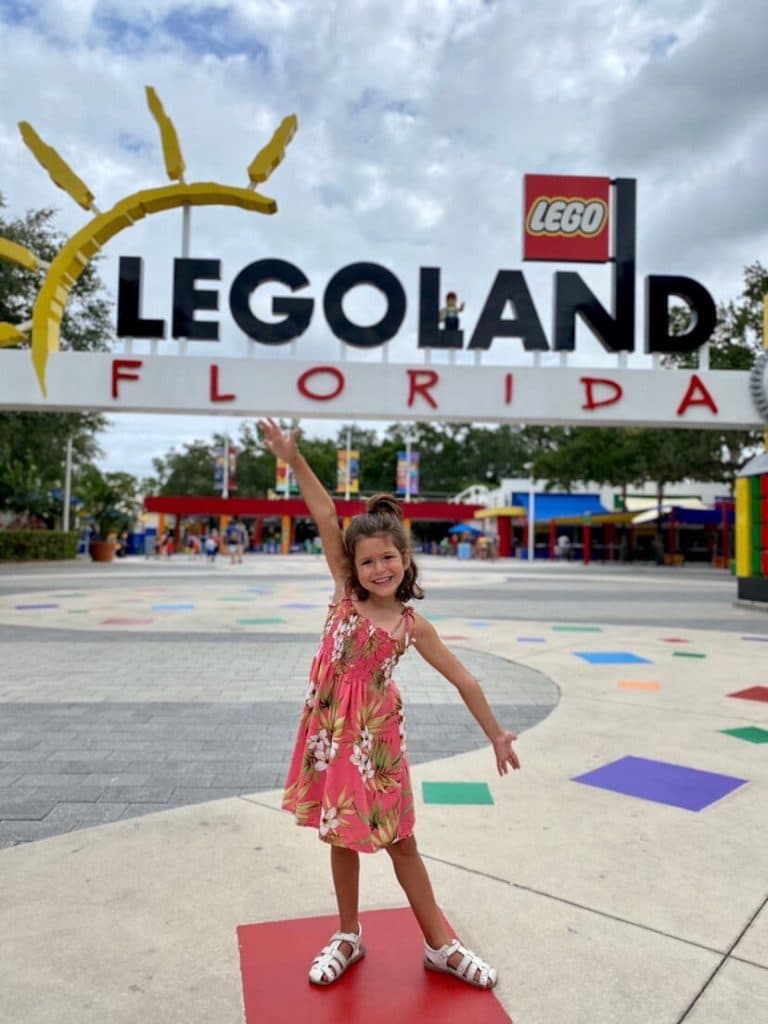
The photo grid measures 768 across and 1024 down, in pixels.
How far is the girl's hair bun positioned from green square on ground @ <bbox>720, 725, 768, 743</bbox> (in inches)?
134

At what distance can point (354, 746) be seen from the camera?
6.68 ft

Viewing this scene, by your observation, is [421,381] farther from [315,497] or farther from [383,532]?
[383,532]

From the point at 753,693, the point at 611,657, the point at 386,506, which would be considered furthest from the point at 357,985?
the point at 611,657

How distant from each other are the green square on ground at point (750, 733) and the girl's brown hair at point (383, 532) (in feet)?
10.8

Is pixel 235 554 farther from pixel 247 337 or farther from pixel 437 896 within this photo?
pixel 437 896

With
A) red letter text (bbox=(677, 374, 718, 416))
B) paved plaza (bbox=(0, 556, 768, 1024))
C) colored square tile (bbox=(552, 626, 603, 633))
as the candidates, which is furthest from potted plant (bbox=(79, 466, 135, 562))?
red letter text (bbox=(677, 374, 718, 416))

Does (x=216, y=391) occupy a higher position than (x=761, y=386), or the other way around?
(x=761, y=386)

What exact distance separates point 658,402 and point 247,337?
6.50 meters

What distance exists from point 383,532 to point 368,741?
1.92 feet

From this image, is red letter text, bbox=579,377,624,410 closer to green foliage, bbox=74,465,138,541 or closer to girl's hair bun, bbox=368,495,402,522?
girl's hair bun, bbox=368,495,402,522

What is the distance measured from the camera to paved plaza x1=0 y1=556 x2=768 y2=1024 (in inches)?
79.7

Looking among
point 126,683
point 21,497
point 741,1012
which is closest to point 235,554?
point 21,497

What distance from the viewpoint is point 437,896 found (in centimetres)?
250

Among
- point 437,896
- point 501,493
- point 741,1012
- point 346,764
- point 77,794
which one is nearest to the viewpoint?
point 741,1012
